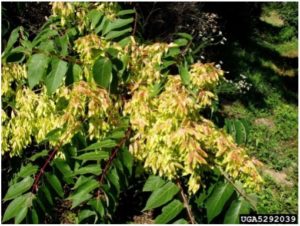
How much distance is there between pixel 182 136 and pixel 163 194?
398 mm

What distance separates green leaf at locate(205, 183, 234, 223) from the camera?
2500mm

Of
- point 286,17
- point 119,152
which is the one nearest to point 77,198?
point 119,152

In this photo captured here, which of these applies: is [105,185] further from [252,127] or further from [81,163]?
[252,127]

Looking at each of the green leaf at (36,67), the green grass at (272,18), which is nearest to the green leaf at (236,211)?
the green leaf at (36,67)

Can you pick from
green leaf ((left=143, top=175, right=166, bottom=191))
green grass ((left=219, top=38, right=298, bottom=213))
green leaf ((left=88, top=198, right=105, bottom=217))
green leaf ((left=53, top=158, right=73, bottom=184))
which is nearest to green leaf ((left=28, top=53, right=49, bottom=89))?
green leaf ((left=53, top=158, right=73, bottom=184))

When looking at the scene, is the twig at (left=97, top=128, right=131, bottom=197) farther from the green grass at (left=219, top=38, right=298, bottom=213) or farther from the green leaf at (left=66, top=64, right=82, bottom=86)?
the green grass at (left=219, top=38, right=298, bottom=213)

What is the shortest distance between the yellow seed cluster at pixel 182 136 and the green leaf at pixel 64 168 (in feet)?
1.30

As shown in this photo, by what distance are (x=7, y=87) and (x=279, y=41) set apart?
8.61 metres

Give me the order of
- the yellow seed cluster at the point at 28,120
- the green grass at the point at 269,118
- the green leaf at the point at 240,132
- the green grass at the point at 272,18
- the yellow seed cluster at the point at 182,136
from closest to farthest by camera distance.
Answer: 1. the yellow seed cluster at the point at 182,136
2. the yellow seed cluster at the point at 28,120
3. the green leaf at the point at 240,132
4. the green grass at the point at 269,118
5. the green grass at the point at 272,18

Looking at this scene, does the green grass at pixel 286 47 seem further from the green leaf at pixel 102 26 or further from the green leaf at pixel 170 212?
the green leaf at pixel 170 212

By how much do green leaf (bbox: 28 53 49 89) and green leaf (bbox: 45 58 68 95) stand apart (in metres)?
0.05

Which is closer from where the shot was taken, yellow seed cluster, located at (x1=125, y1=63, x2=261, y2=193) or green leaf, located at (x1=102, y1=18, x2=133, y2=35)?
yellow seed cluster, located at (x1=125, y1=63, x2=261, y2=193)

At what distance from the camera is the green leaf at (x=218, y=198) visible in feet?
8.20

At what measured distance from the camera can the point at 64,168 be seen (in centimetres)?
280
